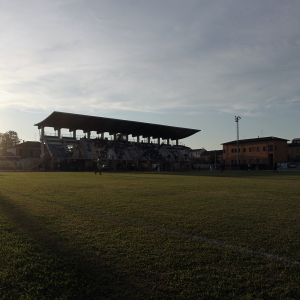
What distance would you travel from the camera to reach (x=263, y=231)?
4.67 m

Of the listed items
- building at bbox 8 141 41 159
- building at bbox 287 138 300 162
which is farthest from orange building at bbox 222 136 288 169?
building at bbox 8 141 41 159

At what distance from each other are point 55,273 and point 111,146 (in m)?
54.0

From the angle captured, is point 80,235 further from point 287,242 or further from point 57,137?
point 57,137

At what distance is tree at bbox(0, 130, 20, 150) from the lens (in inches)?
3748

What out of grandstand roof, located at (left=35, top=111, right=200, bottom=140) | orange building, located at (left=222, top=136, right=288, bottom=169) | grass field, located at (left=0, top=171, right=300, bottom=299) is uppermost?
grandstand roof, located at (left=35, top=111, right=200, bottom=140)

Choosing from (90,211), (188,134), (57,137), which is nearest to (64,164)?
(57,137)

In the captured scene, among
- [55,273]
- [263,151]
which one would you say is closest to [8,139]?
[263,151]

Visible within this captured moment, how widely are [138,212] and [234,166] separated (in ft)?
210

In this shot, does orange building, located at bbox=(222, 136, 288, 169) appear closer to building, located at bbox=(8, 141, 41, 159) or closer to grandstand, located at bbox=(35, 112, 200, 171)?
grandstand, located at bbox=(35, 112, 200, 171)

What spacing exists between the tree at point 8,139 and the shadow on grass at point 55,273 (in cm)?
10315

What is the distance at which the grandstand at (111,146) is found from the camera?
48.0 metres

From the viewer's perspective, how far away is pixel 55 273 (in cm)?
293

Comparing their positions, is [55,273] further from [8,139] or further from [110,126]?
[8,139]

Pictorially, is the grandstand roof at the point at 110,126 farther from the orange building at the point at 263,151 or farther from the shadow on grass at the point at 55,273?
the shadow on grass at the point at 55,273
